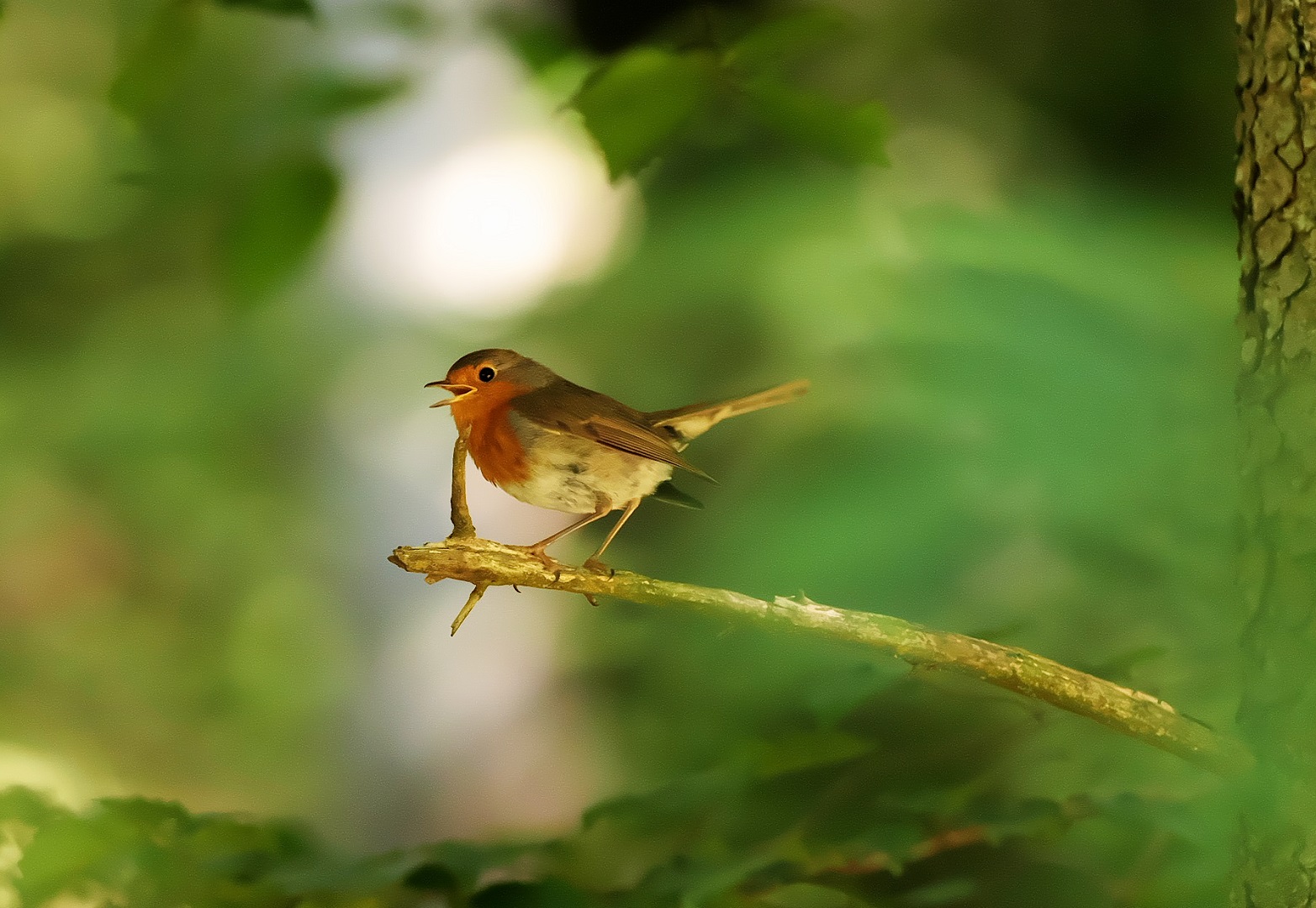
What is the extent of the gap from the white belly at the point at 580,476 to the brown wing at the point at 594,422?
1 cm

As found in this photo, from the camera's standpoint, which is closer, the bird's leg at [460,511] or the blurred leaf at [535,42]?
the bird's leg at [460,511]

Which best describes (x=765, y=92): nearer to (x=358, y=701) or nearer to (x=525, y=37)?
(x=525, y=37)

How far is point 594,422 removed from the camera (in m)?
1.04

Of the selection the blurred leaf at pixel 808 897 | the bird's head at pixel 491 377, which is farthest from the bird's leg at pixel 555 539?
the blurred leaf at pixel 808 897

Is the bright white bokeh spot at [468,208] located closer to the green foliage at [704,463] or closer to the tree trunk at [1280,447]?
the green foliage at [704,463]

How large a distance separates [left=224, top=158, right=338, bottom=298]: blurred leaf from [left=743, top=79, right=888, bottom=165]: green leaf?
384mm

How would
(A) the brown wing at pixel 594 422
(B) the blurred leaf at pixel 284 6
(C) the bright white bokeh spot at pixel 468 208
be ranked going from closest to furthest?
1. (B) the blurred leaf at pixel 284 6
2. (A) the brown wing at pixel 594 422
3. (C) the bright white bokeh spot at pixel 468 208

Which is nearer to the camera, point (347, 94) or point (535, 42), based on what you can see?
point (347, 94)

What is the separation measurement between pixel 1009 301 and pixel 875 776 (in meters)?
0.59

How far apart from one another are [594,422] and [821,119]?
365 mm

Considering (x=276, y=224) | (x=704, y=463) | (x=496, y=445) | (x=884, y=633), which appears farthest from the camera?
(x=704, y=463)

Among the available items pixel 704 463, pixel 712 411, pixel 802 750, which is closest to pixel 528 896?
pixel 802 750

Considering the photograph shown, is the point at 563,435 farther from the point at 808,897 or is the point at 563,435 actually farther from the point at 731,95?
the point at 808,897

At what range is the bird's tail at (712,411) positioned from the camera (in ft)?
3.43
